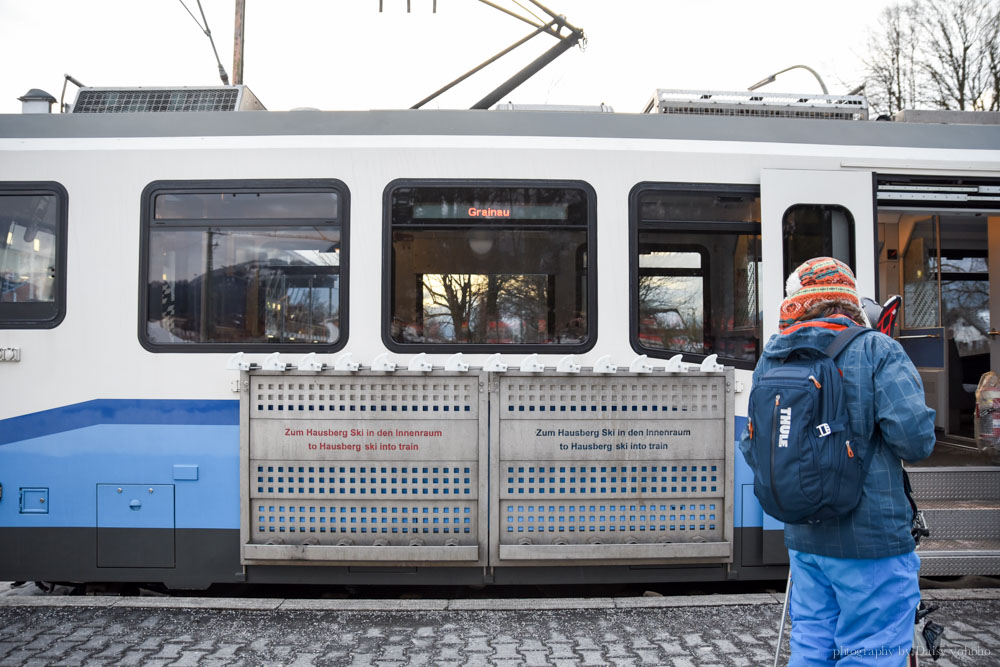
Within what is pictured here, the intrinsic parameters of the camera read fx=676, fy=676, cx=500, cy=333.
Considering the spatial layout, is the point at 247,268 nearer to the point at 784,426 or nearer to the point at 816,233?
the point at 784,426

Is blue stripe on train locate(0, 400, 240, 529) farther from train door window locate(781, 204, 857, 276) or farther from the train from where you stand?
train door window locate(781, 204, 857, 276)

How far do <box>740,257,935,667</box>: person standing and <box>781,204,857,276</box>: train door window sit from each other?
205cm

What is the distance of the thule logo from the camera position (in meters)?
2.28

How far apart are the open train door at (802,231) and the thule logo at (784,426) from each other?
2055 millimetres

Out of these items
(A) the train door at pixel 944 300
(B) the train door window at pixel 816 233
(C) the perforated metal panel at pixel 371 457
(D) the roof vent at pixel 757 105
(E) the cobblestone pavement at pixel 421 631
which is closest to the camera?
(E) the cobblestone pavement at pixel 421 631

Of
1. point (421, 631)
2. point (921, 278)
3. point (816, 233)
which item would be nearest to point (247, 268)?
point (421, 631)

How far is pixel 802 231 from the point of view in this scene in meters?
4.33

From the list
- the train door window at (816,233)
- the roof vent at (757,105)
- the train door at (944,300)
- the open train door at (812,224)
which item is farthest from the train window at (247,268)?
the train door at (944,300)

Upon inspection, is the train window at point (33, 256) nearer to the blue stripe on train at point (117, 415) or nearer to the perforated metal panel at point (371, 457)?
the blue stripe on train at point (117, 415)

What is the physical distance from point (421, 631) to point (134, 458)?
2076 millimetres

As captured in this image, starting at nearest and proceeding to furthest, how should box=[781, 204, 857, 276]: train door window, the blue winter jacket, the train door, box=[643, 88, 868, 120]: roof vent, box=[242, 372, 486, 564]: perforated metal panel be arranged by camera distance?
the blue winter jacket, box=[242, 372, 486, 564]: perforated metal panel, box=[781, 204, 857, 276]: train door window, box=[643, 88, 868, 120]: roof vent, the train door

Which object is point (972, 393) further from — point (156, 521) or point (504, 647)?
point (156, 521)

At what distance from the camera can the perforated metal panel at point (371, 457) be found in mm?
4090

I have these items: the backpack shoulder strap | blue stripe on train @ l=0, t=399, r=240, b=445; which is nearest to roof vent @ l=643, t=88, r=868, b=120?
the backpack shoulder strap
